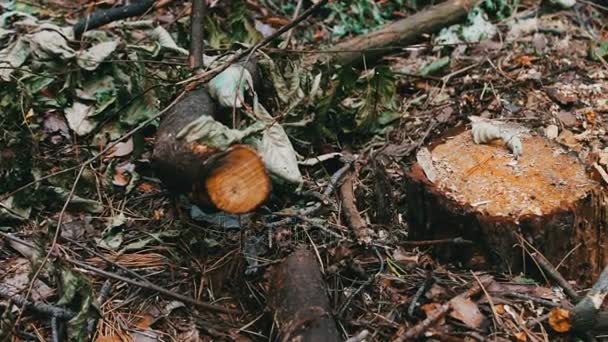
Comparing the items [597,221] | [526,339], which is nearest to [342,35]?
[597,221]

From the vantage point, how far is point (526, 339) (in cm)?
263

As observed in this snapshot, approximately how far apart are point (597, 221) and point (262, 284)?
4.49ft

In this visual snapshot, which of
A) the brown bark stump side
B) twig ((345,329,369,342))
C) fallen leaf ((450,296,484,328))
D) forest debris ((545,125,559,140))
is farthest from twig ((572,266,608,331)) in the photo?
forest debris ((545,125,559,140))

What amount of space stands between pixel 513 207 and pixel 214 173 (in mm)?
1154

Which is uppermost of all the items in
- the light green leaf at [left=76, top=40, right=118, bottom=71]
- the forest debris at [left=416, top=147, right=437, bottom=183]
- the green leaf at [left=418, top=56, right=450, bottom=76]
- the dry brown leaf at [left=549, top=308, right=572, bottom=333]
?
the light green leaf at [left=76, top=40, right=118, bottom=71]

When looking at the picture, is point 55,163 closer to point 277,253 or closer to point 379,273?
point 277,253

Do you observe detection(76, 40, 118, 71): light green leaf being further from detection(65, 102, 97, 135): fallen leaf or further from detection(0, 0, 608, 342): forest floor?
detection(65, 102, 97, 135): fallen leaf

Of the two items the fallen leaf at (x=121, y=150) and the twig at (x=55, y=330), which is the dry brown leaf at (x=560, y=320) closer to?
the twig at (x=55, y=330)

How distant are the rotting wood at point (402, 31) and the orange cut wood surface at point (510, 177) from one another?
4.52 feet

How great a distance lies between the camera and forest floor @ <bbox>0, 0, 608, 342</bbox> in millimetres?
2785

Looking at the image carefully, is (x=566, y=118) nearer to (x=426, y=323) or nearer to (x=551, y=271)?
(x=551, y=271)

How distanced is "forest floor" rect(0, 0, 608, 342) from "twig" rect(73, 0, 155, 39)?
0.20 ft

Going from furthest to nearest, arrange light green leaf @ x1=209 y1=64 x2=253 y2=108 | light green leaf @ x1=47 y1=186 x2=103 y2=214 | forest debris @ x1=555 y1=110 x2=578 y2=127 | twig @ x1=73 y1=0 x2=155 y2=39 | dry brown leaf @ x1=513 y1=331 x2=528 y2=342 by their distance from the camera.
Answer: twig @ x1=73 y1=0 x2=155 y2=39 → forest debris @ x1=555 y1=110 x2=578 y2=127 → light green leaf @ x1=47 y1=186 x2=103 y2=214 → light green leaf @ x1=209 y1=64 x2=253 y2=108 → dry brown leaf @ x1=513 y1=331 x2=528 y2=342

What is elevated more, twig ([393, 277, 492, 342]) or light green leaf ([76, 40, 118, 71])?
light green leaf ([76, 40, 118, 71])
